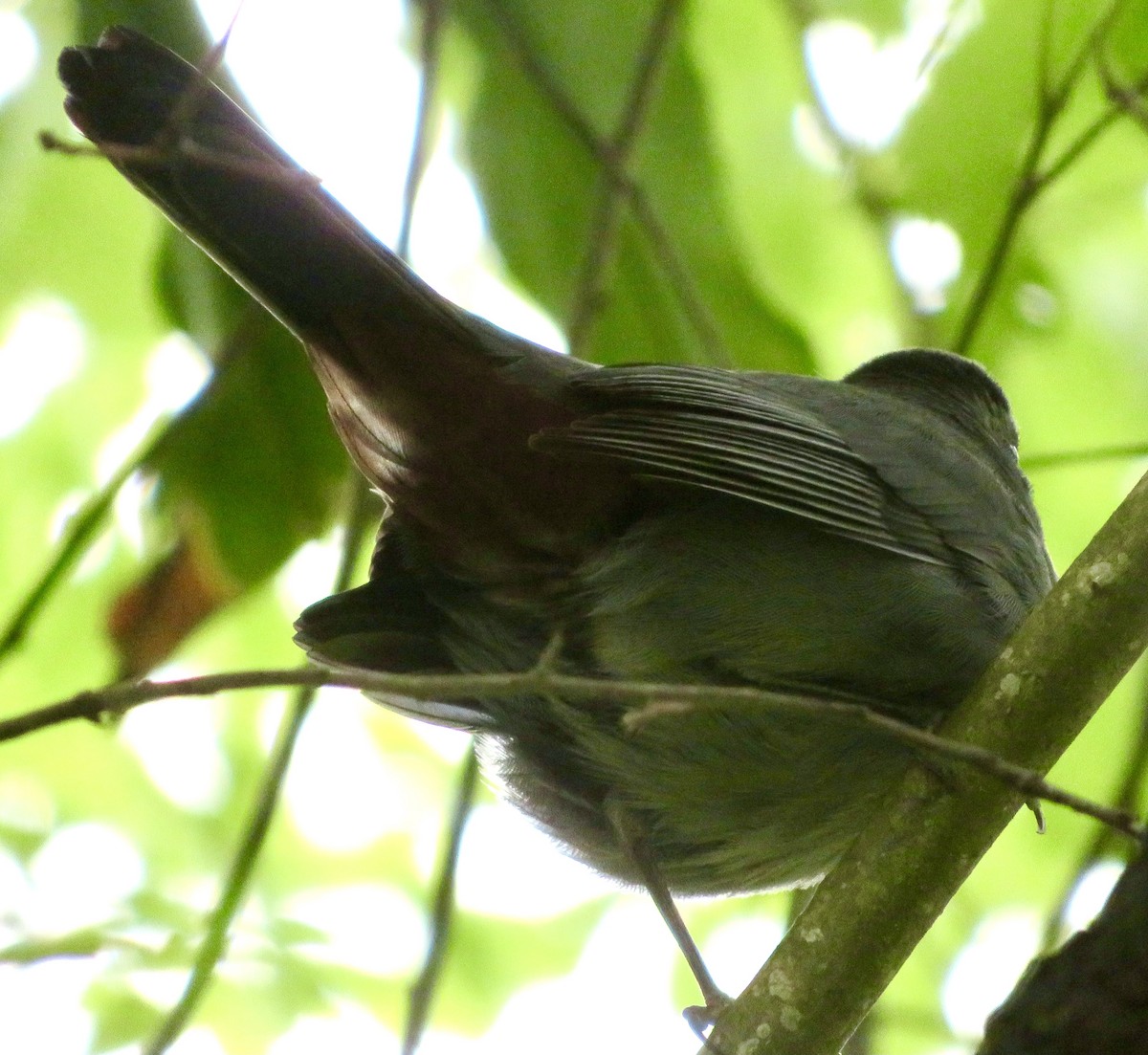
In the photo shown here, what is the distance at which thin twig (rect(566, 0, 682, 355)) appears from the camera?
4.15 m

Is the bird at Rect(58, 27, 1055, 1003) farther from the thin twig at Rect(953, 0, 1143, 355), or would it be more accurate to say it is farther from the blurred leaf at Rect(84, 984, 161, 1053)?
the blurred leaf at Rect(84, 984, 161, 1053)

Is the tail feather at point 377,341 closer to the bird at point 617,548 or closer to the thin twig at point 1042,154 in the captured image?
the bird at point 617,548

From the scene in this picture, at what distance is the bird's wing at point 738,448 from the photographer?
3.22 metres

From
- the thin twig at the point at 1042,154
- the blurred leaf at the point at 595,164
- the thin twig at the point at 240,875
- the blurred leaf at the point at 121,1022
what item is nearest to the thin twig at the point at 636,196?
the blurred leaf at the point at 595,164

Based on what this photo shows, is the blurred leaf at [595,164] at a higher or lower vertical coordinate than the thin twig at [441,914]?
higher

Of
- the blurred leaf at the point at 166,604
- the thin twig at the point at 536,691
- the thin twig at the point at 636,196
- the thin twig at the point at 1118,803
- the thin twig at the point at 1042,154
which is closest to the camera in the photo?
the thin twig at the point at 536,691

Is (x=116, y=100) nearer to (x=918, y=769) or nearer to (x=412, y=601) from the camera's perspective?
(x=412, y=601)

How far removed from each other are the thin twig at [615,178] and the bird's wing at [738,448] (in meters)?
0.65

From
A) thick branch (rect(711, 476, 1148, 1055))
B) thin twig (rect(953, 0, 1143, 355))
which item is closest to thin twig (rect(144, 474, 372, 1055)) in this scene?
Answer: thick branch (rect(711, 476, 1148, 1055))

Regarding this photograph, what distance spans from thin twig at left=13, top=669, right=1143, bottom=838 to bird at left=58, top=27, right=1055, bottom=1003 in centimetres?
73

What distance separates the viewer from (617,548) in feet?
11.3

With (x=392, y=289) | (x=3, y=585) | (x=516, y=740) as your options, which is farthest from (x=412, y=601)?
(x=3, y=585)

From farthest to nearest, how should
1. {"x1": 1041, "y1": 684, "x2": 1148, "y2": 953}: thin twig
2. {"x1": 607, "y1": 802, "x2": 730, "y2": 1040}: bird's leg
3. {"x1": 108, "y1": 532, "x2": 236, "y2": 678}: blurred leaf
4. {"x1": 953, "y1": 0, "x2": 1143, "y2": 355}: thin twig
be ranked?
{"x1": 108, "y1": 532, "x2": 236, "y2": 678}: blurred leaf, {"x1": 1041, "y1": 684, "x2": 1148, "y2": 953}: thin twig, {"x1": 953, "y1": 0, "x2": 1143, "y2": 355}: thin twig, {"x1": 607, "y1": 802, "x2": 730, "y2": 1040}: bird's leg

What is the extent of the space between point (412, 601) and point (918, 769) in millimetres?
1414
